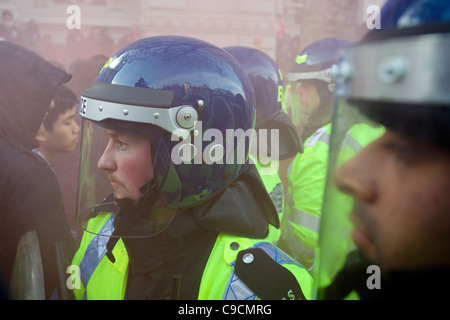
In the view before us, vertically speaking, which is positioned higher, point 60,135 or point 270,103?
point 270,103

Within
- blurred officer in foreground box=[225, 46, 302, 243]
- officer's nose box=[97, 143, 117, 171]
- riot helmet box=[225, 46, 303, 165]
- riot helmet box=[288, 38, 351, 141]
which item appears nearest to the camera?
officer's nose box=[97, 143, 117, 171]

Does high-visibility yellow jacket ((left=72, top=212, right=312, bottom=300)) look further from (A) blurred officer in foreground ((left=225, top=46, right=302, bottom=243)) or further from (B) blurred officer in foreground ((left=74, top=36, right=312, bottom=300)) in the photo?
(A) blurred officer in foreground ((left=225, top=46, right=302, bottom=243))

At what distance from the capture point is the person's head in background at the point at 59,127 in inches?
98.7

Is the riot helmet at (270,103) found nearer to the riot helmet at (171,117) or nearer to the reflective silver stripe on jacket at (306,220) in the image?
the reflective silver stripe on jacket at (306,220)

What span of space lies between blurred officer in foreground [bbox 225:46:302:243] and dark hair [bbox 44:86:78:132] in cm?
115

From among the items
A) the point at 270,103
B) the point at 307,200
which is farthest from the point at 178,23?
the point at 307,200

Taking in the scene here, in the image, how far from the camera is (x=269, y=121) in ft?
8.93

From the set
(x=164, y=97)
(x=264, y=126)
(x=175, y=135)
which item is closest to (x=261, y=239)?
(x=175, y=135)

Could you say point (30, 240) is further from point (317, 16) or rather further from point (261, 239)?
point (317, 16)

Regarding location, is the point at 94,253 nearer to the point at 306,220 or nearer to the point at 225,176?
the point at 225,176

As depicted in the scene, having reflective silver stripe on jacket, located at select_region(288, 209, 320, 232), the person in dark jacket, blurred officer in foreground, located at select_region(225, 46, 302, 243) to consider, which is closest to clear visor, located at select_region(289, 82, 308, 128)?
blurred officer in foreground, located at select_region(225, 46, 302, 243)

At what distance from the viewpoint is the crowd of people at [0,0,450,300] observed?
633 millimetres

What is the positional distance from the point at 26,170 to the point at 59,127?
2.36 ft
